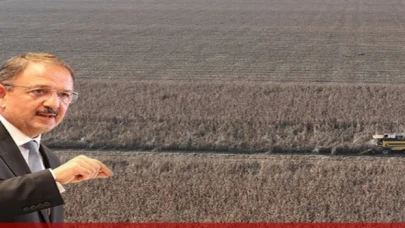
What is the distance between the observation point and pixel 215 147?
48.9ft

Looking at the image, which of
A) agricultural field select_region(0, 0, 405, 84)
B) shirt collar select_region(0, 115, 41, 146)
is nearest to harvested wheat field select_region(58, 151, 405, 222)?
shirt collar select_region(0, 115, 41, 146)

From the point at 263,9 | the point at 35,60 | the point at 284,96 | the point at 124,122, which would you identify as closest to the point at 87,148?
the point at 124,122

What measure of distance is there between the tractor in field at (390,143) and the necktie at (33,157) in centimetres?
1269

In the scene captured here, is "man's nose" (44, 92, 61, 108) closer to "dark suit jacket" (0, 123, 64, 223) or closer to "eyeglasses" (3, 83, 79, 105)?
"eyeglasses" (3, 83, 79, 105)

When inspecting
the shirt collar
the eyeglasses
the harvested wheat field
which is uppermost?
the eyeglasses

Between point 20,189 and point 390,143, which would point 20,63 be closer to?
point 20,189

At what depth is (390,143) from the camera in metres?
14.0

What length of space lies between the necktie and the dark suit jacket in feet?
0.32

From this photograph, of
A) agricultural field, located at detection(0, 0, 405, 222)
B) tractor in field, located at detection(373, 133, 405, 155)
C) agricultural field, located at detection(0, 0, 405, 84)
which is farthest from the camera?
agricultural field, located at detection(0, 0, 405, 84)

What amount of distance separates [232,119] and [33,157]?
14.4 metres

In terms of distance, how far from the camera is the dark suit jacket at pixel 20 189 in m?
1.98

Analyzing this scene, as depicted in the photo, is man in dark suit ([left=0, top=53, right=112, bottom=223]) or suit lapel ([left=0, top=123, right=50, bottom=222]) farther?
suit lapel ([left=0, top=123, right=50, bottom=222])

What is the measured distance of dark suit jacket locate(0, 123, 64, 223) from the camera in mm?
1983

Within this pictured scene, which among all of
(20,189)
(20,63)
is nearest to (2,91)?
(20,63)
